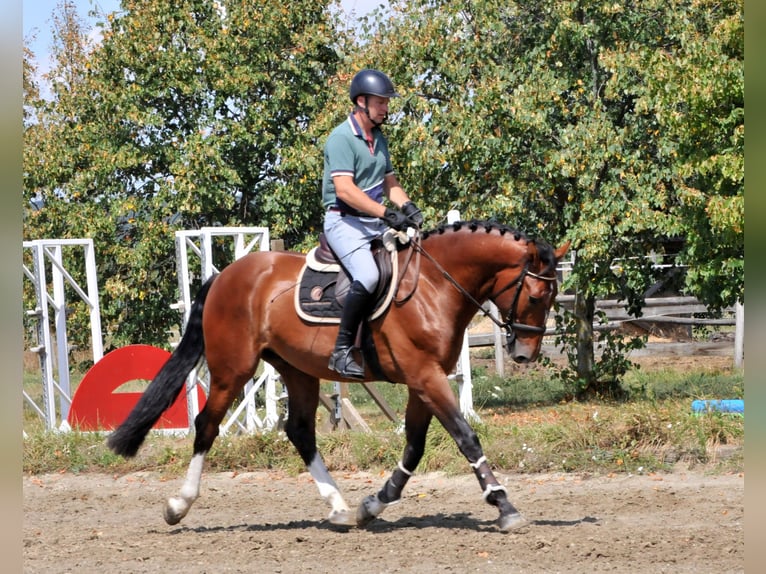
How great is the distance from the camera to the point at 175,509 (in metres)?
6.61

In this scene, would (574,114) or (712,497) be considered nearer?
(712,497)

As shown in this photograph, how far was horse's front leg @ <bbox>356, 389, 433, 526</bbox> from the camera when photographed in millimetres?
6512

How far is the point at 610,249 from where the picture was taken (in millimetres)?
13906

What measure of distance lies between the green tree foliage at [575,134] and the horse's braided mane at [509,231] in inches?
249

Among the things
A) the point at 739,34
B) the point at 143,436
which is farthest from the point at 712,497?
the point at 739,34

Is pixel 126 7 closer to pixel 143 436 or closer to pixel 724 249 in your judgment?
pixel 724 249

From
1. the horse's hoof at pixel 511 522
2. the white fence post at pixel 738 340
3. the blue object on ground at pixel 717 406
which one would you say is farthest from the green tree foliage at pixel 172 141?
the horse's hoof at pixel 511 522

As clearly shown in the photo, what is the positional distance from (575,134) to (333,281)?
803 cm

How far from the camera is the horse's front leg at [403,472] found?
6512 mm

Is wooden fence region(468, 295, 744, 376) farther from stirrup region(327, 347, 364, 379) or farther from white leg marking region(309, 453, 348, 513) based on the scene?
stirrup region(327, 347, 364, 379)

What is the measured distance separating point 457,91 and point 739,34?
5135mm

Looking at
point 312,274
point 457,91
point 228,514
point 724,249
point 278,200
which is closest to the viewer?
point 312,274

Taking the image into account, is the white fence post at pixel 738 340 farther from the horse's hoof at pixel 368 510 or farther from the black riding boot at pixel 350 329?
the black riding boot at pixel 350 329

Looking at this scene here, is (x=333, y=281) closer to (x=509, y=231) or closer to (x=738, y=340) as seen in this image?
(x=509, y=231)
